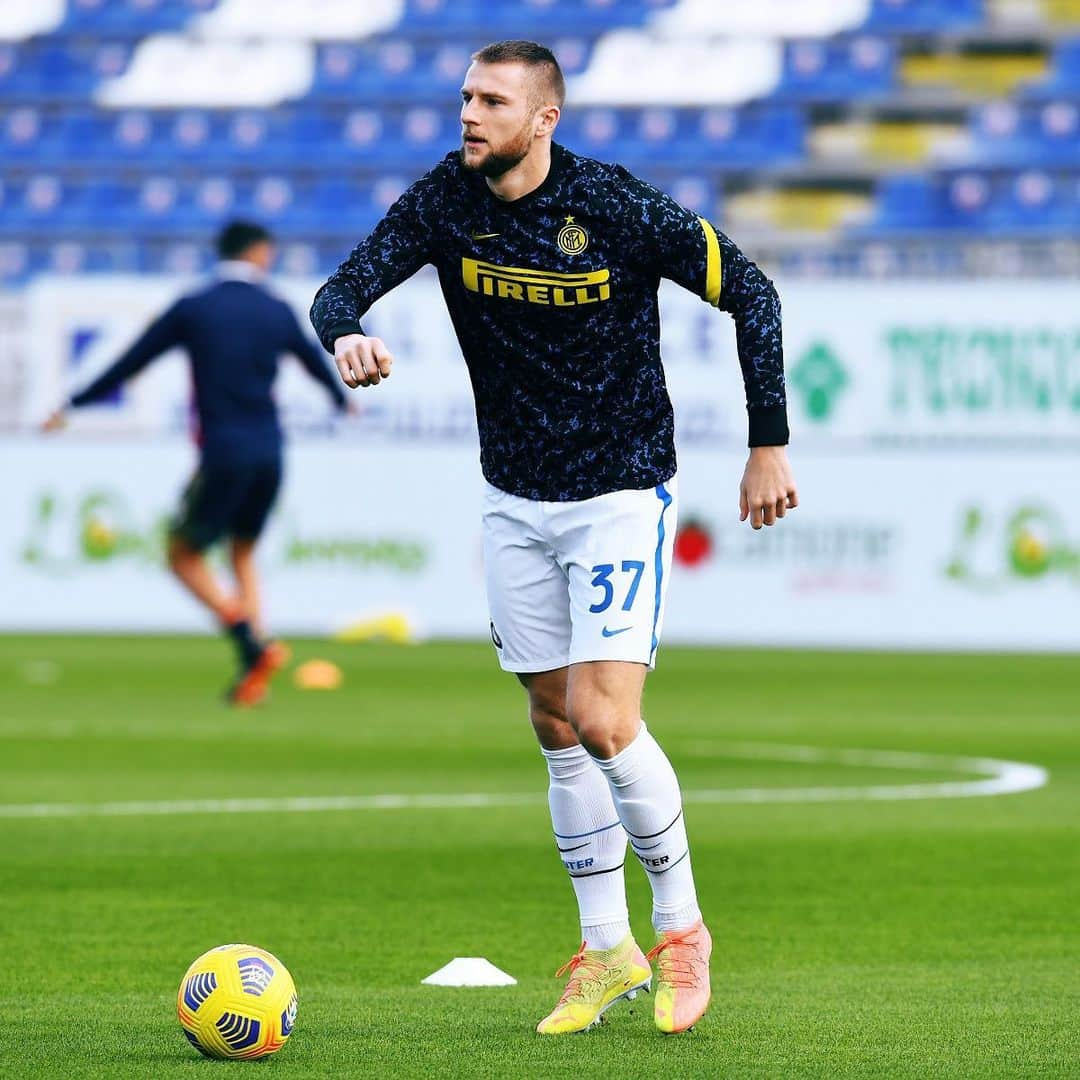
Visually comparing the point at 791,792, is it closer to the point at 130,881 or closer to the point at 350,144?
the point at 130,881

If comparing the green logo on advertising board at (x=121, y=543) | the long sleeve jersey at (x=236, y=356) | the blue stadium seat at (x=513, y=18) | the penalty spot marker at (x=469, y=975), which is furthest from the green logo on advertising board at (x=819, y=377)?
the blue stadium seat at (x=513, y=18)

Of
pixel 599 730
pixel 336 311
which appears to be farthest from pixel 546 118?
pixel 599 730

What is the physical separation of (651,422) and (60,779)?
5562 mm

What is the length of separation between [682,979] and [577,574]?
919mm

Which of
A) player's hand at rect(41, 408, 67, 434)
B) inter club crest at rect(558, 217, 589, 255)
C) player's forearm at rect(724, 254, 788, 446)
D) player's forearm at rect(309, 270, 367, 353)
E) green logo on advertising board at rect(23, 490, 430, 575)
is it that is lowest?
green logo on advertising board at rect(23, 490, 430, 575)

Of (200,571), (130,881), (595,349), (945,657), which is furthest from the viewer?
(945,657)

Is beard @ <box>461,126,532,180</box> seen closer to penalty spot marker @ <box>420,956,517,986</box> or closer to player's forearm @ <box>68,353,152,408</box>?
penalty spot marker @ <box>420,956,517,986</box>

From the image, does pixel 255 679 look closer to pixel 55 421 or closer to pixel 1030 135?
pixel 55 421

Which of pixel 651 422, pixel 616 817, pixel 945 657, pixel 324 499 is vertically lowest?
pixel 945 657

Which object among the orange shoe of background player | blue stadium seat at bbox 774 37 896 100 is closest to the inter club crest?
the orange shoe of background player

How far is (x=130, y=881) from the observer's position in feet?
24.0

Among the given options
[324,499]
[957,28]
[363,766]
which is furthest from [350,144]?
[363,766]

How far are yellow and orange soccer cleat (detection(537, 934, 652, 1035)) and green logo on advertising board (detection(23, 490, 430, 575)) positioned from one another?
15832 millimetres

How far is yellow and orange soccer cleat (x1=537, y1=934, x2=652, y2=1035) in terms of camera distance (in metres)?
5.01
